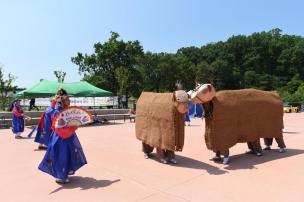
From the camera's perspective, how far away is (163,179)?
5.92 m

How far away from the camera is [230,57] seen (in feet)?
224

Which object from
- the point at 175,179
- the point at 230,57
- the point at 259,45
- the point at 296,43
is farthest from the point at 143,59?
the point at 175,179

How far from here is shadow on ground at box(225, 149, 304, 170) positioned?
22.4 feet

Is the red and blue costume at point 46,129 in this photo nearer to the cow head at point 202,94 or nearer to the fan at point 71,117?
the fan at point 71,117

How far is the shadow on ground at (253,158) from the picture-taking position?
683cm

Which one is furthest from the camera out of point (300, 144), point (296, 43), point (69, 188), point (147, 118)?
point (296, 43)

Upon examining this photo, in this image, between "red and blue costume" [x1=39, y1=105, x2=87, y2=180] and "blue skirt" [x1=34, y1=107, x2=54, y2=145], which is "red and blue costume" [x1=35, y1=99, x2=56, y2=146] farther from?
"red and blue costume" [x1=39, y1=105, x2=87, y2=180]

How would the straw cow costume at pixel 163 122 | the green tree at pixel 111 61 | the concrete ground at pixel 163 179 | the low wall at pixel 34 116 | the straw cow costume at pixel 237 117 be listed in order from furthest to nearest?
the green tree at pixel 111 61, the low wall at pixel 34 116, the straw cow costume at pixel 237 117, the straw cow costume at pixel 163 122, the concrete ground at pixel 163 179

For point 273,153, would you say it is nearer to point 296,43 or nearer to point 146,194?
point 146,194

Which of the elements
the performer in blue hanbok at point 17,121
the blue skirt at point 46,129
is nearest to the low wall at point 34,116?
the performer in blue hanbok at point 17,121

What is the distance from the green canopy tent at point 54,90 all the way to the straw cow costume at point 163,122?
1173 cm

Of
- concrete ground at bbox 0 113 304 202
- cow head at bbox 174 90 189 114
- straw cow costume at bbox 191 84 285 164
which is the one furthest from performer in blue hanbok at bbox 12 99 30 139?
straw cow costume at bbox 191 84 285 164

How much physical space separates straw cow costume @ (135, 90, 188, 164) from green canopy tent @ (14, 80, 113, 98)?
11.7 meters

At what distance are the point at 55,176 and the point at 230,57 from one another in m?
65.9
